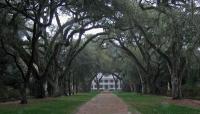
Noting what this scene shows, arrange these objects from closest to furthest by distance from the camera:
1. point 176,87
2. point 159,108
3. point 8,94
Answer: point 159,108, point 176,87, point 8,94

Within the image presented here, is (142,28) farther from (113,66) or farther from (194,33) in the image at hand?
(113,66)

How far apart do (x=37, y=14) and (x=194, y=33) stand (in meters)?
10.1

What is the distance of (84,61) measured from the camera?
7350 centimetres

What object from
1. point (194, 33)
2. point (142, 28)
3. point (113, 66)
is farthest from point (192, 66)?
point (113, 66)

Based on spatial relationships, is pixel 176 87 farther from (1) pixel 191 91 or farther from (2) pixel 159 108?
(2) pixel 159 108

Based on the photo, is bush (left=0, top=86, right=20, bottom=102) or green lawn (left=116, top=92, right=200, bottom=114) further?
bush (left=0, top=86, right=20, bottom=102)

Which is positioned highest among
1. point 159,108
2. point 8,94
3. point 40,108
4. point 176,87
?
point 176,87

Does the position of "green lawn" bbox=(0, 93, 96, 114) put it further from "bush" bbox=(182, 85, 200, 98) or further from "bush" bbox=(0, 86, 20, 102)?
"bush" bbox=(182, 85, 200, 98)

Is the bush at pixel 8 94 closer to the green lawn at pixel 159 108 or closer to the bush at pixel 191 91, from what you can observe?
the green lawn at pixel 159 108

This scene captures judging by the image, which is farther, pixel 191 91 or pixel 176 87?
pixel 191 91

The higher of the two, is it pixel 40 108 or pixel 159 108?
pixel 40 108

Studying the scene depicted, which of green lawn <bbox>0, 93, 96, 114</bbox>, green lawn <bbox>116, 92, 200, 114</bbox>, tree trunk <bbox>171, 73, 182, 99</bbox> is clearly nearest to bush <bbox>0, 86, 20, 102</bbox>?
green lawn <bbox>0, 93, 96, 114</bbox>

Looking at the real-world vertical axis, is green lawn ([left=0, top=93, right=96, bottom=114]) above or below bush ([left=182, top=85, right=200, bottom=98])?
below

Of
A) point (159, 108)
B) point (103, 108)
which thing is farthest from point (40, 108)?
point (159, 108)
